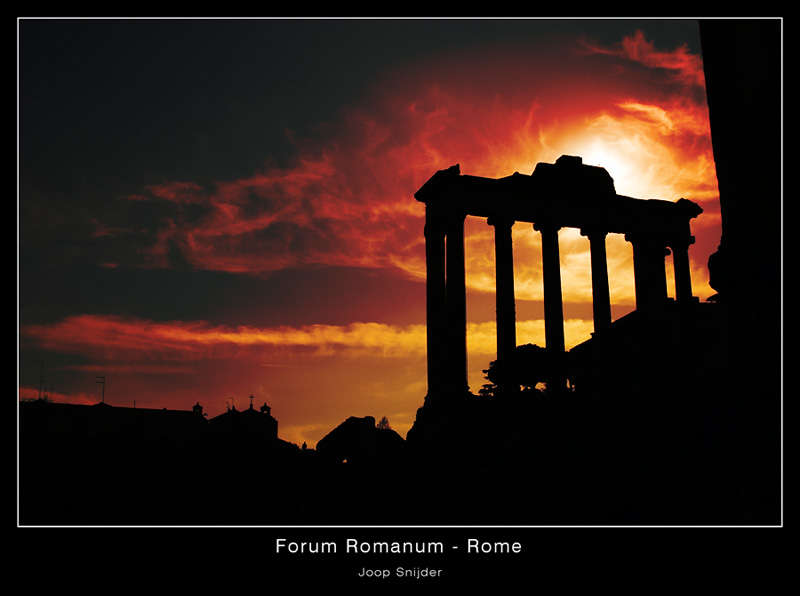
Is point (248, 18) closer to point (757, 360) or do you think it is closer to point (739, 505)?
point (757, 360)

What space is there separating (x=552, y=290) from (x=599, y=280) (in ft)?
14.4

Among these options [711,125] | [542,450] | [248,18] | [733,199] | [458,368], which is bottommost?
[542,450]

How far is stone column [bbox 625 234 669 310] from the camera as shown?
49.5 metres

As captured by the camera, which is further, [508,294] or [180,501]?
[508,294]

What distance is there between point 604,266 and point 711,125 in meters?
38.2

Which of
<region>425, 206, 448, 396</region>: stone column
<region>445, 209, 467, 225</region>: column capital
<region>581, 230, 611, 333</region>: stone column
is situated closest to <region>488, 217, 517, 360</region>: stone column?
<region>445, 209, 467, 225</region>: column capital

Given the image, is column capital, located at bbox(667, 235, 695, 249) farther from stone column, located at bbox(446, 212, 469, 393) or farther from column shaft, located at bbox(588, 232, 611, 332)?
stone column, located at bbox(446, 212, 469, 393)

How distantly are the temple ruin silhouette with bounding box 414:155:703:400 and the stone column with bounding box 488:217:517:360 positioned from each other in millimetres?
62

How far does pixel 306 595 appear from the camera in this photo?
9.82 m

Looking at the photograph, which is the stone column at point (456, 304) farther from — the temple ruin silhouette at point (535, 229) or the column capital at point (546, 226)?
the column capital at point (546, 226)

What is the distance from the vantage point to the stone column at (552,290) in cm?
4450

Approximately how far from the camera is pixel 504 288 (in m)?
44.3

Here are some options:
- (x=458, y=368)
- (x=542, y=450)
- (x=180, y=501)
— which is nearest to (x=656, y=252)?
(x=458, y=368)

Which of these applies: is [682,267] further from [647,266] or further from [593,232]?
[593,232]
